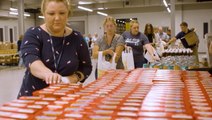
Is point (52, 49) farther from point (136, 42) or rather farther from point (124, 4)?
point (124, 4)

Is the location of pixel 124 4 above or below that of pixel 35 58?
above

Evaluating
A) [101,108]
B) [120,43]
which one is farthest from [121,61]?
[101,108]

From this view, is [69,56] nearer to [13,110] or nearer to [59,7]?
[59,7]

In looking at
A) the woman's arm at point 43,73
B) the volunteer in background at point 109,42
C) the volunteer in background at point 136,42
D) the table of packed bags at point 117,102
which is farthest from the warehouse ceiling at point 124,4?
the table of packed bags at point 117,102

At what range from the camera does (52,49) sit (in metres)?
1.99

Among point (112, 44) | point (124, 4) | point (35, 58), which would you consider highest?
point (124, 4)

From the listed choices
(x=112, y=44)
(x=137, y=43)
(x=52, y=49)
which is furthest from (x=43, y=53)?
(x=137, y=43)

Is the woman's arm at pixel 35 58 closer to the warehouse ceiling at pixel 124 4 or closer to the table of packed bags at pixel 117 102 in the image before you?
the table of packed bags at pixel 117 102

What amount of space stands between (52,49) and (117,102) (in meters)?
0.84

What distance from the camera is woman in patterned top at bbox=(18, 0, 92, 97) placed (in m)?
1.87

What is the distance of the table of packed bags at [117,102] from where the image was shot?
3.56 feet

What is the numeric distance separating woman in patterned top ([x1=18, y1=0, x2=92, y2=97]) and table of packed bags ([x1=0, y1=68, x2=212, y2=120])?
291 millimetres

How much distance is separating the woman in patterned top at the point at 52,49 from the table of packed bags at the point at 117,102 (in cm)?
29

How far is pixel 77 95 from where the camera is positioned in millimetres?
1460
